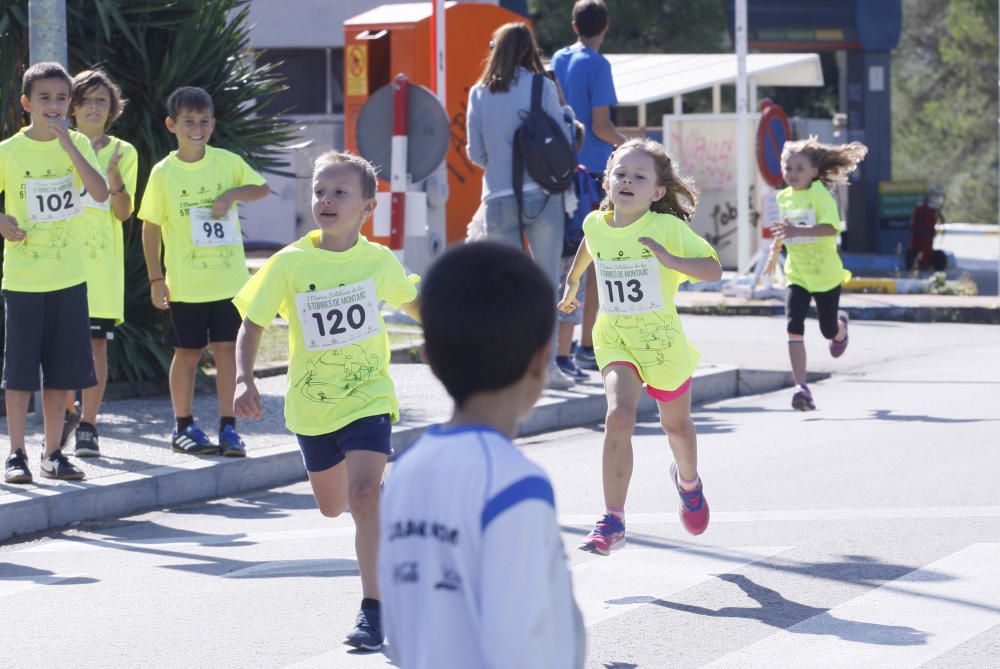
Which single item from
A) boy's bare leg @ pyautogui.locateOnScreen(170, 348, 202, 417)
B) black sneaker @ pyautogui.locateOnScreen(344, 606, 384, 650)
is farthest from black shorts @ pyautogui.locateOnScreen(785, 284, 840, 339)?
black sneaker @ pyautogui.locateOnScreen(344, 606, 384, 650)

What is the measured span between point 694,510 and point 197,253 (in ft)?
10.8

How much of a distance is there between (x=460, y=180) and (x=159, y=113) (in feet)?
21.7

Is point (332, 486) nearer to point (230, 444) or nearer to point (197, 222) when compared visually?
point (230, 444)

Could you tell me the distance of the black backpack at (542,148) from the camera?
9914mm

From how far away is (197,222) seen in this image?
→ 8.43m

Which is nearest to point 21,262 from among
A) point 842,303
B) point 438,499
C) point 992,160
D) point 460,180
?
point 438,499

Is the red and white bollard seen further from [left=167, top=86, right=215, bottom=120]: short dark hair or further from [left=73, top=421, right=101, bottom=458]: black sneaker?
[left=73, top=421, right=101, bottom=458]: black sneaker

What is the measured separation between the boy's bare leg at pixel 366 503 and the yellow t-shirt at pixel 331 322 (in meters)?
0.15

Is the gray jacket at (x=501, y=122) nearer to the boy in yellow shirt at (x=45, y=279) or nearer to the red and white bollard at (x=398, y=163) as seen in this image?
the red and white bollard at (x=398, y=163)

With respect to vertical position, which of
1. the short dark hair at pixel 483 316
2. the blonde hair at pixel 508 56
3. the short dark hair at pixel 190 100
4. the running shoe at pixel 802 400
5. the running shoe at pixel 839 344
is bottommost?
the running shoe at pixel 802 400

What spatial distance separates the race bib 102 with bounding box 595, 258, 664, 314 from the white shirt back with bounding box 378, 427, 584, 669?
3756 mm

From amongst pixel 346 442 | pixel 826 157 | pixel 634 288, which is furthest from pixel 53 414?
pixel 826 157

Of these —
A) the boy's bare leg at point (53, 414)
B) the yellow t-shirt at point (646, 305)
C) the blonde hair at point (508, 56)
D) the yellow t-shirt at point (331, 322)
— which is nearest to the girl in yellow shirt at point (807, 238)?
the blonde hair at point (508, 56)

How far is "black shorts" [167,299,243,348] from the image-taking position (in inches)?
336
